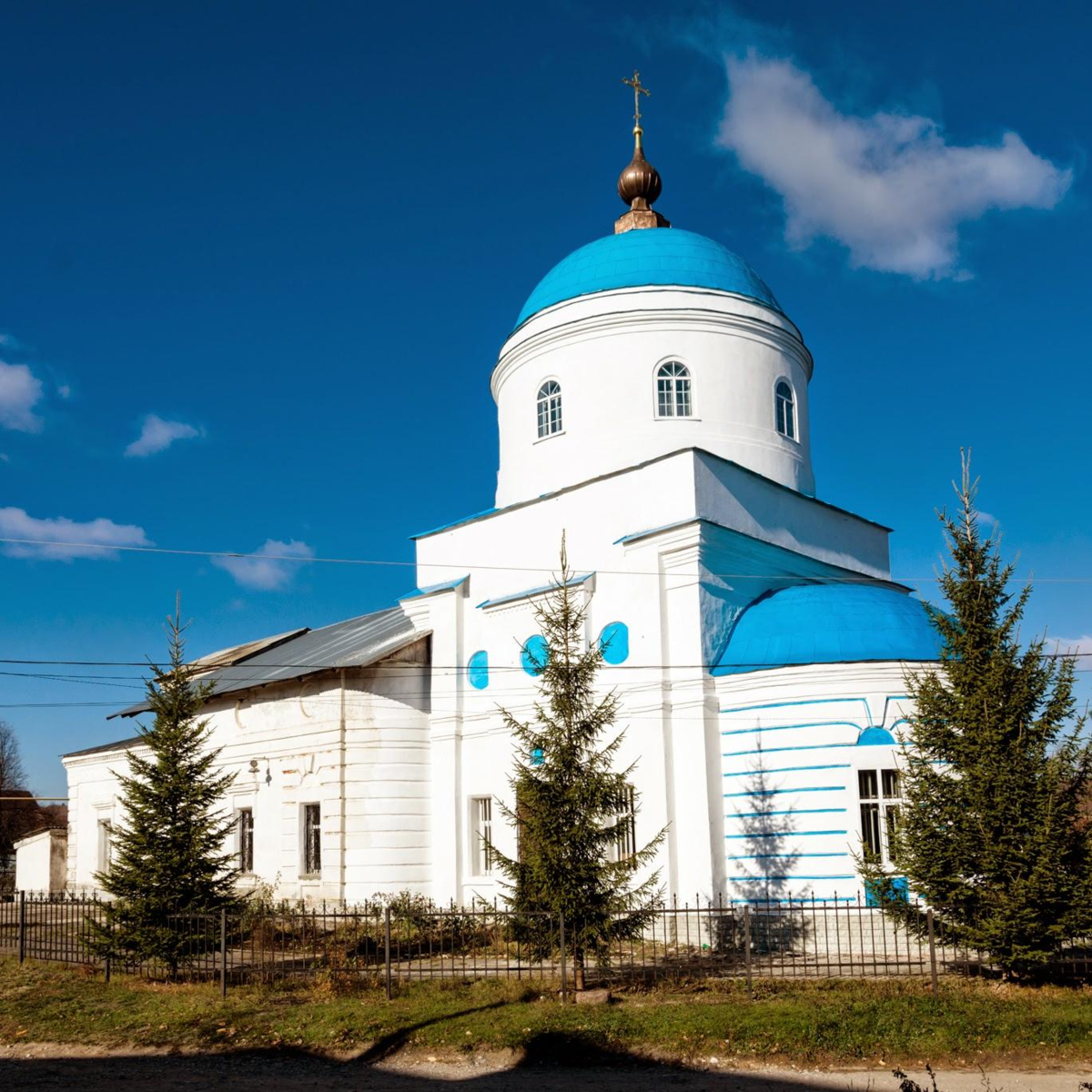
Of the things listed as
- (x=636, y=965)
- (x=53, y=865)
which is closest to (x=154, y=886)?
(x=636, y=965)

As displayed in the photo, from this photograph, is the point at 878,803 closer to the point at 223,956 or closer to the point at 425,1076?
the point at 425,1076

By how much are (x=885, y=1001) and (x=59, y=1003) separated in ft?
30.0

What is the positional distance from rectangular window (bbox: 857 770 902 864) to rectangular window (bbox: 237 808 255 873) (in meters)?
13.1

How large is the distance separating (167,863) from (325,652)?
9.66 meters

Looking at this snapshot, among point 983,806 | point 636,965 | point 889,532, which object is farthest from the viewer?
point 889,532

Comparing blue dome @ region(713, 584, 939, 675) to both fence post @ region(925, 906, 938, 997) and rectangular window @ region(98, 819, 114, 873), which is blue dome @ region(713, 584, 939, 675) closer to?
fence post @ region(925, 906, 938, 997)

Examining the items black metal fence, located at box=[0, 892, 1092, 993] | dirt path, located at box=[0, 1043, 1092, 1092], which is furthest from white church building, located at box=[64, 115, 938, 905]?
dirt path, located at box=[0, 1043, 1092, 1092]

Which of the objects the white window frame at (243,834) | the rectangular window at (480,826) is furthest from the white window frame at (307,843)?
the rectangular window at (480,826)

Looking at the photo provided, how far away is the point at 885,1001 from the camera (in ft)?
36.6

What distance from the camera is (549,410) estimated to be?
21.8 meters

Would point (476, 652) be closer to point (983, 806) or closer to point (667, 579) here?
point (667, 579)

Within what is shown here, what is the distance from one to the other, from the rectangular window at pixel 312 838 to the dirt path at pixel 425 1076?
1061 centimetres

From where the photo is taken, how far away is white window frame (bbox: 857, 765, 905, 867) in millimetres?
15344

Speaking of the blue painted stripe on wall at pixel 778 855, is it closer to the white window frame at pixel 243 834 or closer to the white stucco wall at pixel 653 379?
the white stucco wall at pixel 653 379
